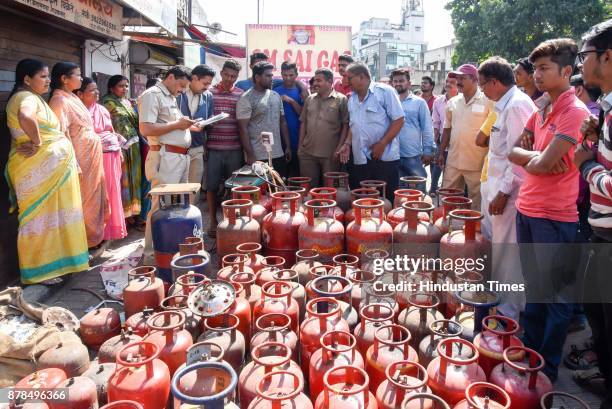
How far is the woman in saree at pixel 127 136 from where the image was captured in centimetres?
534

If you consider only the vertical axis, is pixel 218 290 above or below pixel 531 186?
below

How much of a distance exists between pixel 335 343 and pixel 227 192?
324 centimetres

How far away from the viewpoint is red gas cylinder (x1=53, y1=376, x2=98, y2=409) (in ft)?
6.57

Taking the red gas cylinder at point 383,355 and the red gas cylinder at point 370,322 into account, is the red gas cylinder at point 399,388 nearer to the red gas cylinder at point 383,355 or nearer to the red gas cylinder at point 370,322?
the red gas cylinder at point 383,355

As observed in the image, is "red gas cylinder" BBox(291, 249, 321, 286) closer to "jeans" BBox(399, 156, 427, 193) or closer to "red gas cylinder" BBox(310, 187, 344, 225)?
"red gas cylinder" BBox(310, 187, 344, 225)

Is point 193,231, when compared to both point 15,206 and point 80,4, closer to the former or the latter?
point 15,206

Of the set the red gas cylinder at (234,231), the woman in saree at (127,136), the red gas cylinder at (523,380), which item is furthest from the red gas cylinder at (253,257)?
the woman in saree at (127,136)

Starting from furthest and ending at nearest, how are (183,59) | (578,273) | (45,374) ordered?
(183,59), (578,273), (45,374)

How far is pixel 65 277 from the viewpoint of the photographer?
4.15 metres

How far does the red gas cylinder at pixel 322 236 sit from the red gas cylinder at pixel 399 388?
1596mm

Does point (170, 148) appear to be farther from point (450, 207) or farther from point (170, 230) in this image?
point (450, 207)

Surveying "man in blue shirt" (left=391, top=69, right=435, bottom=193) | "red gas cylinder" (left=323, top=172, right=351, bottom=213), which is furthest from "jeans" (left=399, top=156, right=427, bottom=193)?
"red gas cylinder" (left=323, top=172, right=351, bottom=213)

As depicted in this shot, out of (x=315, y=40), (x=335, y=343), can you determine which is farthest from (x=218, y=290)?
(x=315, y=40)

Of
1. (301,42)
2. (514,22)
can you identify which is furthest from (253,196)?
(514,22)
